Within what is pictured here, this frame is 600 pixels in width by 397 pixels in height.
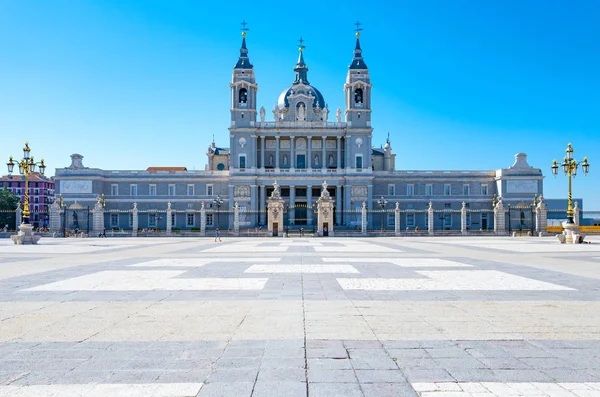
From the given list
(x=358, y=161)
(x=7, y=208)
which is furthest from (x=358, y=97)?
(x=7, y=208)

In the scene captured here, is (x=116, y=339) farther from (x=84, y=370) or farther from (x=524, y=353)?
(x=524, y=353)

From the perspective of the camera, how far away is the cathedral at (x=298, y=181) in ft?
235

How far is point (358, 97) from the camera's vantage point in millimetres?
74125

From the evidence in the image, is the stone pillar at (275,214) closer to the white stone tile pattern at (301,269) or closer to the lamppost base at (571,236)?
the lamppost base at (571,236)

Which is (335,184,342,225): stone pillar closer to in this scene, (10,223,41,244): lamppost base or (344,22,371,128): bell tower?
(344,22,371,128): bell tower

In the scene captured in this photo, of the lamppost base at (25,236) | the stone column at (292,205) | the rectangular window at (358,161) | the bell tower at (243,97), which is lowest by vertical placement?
the lamppost base at (25,236)

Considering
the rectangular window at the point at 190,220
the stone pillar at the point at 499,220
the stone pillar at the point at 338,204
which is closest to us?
the stone pillar at the point at 499,220

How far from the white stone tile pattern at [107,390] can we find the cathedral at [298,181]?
66.2 meters

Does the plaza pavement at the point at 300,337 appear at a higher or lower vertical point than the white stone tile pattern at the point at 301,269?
higher

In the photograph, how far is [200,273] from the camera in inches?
555

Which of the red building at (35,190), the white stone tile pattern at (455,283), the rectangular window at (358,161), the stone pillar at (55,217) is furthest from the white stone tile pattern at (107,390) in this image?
the red building at (35,190)

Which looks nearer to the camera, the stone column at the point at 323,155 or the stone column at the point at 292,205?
the stone column at the point at 292,205

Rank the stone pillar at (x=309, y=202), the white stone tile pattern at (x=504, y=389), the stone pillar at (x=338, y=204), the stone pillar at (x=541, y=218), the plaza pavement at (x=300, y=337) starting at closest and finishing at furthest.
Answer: the white stone tile pattern at (x=504, y=389), the plaza pavement at (x=300, y=337), the stone pillar at (x=541, y=218), the stone pillar at (x=309, y=202), the stone pillar at (x=338, y=204)

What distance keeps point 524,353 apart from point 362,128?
68957mm
